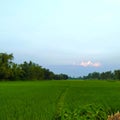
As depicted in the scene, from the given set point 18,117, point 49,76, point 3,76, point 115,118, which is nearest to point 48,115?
point 18,117

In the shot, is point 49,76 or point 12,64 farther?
point 49,76

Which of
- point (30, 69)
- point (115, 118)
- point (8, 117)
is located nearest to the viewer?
point (115, 118)

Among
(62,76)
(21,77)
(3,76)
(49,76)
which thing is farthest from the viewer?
(62,76)

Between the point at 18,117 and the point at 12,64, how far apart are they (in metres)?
64.3

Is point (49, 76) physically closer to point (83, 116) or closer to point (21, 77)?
point (21, 77)

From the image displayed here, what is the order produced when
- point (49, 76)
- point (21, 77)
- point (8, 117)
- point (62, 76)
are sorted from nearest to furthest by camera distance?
point (8, 117) → point (21, 77) → point (49, 76) → point (62, 76)

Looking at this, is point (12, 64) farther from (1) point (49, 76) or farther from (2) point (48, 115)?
(2) point (48, 115)

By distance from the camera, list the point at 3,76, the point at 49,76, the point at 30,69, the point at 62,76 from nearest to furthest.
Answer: the point at 3,76
the point at 30,69
the point at 49,76
the point at 62,76

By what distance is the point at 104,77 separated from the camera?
134 meters

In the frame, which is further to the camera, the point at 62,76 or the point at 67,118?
the point at 62,76

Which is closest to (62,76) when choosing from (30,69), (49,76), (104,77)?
(104,77)

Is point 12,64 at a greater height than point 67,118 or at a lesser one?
greater

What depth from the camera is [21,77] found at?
77.8m

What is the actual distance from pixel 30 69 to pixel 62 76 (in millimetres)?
47483
